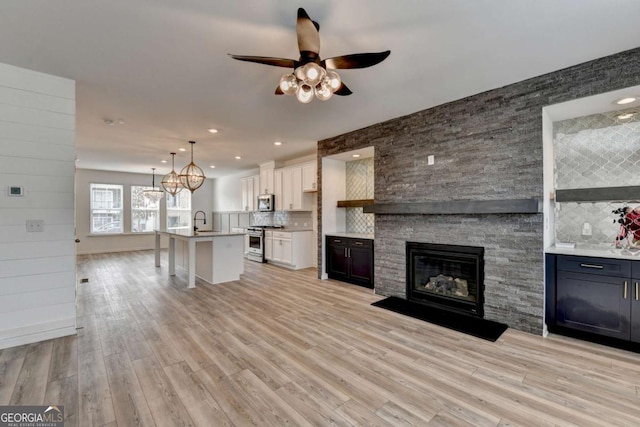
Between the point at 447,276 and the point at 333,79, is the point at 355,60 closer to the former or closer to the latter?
the point at 333,79

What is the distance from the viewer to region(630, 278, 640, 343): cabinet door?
2.47 metres

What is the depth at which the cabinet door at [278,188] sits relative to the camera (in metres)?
6.99

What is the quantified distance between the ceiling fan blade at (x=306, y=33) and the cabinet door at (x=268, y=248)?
209 inches

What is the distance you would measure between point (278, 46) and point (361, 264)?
357cm

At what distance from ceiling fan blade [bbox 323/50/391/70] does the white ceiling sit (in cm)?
31

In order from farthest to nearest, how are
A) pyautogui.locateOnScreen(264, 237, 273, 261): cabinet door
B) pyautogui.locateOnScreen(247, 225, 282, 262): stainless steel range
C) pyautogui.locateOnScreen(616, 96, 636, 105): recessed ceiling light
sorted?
pyautogui.locateOnScreen(247, 225, 282, 262): stainless steel range < pyautogui.locateOnScreen(264, 237, 273, 261): cabinet door < pyautogui.locateOnScreen(616, 96, 636, 105): recessed ceiling light

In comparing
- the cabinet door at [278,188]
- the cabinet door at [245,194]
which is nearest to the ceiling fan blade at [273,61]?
the cabinet door at [278,188]

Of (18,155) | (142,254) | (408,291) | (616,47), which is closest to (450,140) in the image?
(616,47)

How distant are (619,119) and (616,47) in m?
0.98

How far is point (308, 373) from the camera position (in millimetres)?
2229

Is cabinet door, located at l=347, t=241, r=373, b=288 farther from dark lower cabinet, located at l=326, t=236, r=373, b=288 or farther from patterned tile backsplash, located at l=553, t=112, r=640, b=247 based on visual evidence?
patterned tile backsplash, located at l=553, t=112, r=640, b=247

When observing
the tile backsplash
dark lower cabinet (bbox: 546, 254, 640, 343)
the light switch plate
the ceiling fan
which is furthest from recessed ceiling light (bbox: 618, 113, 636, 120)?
the light switch plate

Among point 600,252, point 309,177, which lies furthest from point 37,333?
point 600,252

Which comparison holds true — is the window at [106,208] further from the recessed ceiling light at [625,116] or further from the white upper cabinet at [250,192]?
the recessed ceiling light at [625,116]
